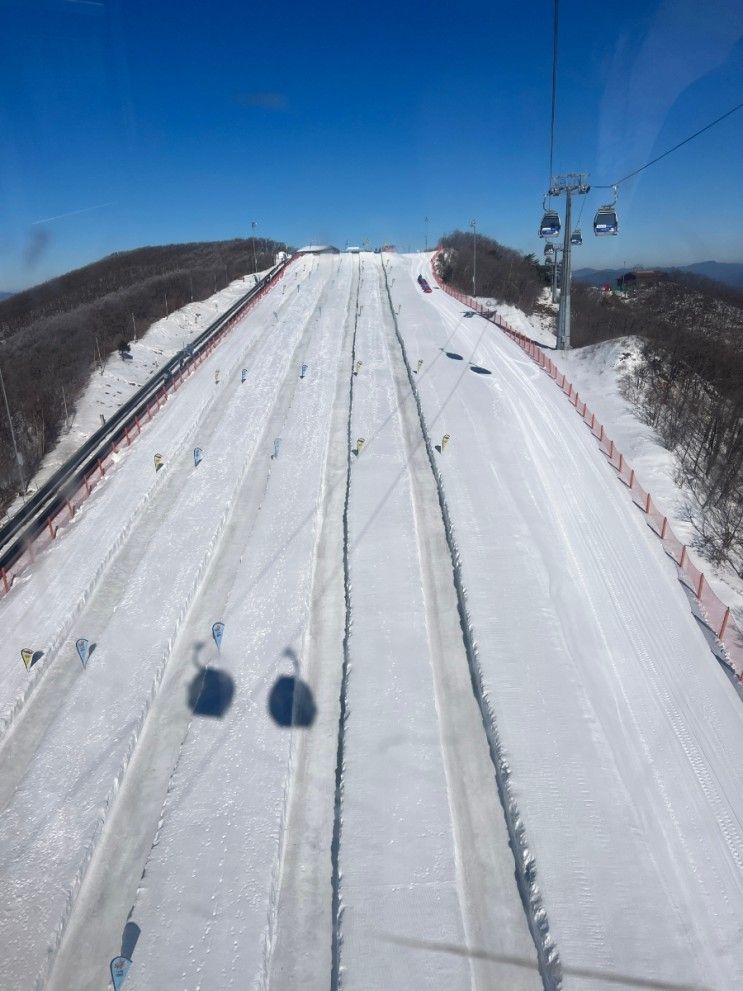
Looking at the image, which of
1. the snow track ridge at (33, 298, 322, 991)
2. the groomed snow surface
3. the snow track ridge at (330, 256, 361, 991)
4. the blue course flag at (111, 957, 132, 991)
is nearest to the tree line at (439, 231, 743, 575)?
the groomed snow surface

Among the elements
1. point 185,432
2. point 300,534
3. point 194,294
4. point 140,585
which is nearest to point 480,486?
point 300,534

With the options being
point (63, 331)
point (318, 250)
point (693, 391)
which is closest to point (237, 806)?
point (693, 391)

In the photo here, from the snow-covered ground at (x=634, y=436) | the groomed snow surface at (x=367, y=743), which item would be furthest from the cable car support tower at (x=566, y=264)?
the groomed snow surface at (x=367, y=743)

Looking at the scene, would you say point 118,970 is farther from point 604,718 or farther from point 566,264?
point 566,264

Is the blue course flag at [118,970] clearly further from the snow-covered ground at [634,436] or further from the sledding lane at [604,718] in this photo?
the snow-covered ground at [634,436]

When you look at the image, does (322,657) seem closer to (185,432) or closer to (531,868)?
(531,868)

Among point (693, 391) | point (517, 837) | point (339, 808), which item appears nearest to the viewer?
point (517, 837)
